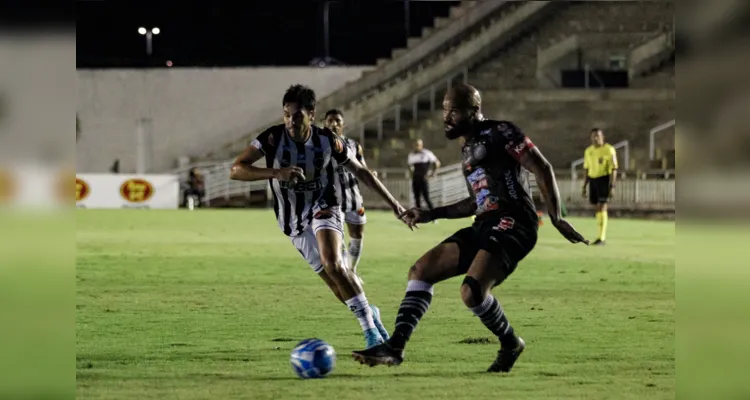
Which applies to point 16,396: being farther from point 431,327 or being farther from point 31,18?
point 431,327

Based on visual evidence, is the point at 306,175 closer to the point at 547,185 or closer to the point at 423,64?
the point at 547,185

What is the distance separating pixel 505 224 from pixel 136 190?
34179mm

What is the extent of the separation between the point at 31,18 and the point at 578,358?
19.2ft

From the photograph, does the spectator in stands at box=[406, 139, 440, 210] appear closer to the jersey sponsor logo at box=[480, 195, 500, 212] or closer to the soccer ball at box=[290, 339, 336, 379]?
the jersey sponsor logo at box=[480, 195, 500, 212]

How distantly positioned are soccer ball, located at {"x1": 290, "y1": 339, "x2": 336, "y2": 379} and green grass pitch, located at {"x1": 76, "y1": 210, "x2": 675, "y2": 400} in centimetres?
8

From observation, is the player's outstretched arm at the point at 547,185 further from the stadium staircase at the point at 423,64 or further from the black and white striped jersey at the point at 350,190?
the stadium staircase at the point at 423,64

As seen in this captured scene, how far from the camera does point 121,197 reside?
4119cm

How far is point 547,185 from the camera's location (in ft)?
27.0

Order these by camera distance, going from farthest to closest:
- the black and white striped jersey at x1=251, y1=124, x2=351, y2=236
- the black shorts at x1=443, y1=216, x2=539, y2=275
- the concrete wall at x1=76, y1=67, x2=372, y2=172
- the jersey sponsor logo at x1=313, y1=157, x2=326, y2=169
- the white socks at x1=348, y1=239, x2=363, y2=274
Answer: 1. the concrete wall at x1=76, y1=67, x2=372, y2=172
2. the white socks at x1=348, y1=239, x2=363, y2=274
3. the jersey sponsor logo at x1=313, y1=157, x2=326, y2=169
4. the black and white striped jersey at x1=251, y1=124, x2=351, y2=236
5. the black shorts at x1=443, y1=216, x2=539, y2=275

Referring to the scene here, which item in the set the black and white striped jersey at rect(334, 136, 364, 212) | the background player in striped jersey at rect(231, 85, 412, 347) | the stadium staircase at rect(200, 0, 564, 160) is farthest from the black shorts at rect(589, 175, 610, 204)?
the stadium staircase at rect(200, 0, 564, 160)

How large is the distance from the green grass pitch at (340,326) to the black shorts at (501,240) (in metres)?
0.78

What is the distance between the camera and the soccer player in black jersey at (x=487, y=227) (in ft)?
27.0

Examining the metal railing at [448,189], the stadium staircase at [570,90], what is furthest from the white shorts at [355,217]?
the stadium staircase at [570,90]

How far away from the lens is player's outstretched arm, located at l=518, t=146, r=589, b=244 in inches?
320
